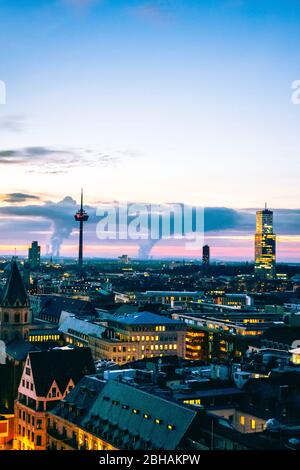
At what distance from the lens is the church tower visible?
131125 mm

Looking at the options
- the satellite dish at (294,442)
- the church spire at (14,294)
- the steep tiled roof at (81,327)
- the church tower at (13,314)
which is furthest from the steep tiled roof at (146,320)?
the satellite dish at (294,442)

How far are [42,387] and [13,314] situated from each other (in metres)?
48.4

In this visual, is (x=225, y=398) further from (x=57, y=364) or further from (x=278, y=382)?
(x=57, y=364)

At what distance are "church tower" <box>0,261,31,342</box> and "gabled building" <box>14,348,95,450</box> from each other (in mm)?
42636

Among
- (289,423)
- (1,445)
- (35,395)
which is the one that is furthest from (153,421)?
(1,445)

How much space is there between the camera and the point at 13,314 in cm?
13138

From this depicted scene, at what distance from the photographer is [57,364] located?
286 feet

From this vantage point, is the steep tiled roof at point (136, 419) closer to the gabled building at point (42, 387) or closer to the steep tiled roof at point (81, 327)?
the gabled building at point (42, 387)

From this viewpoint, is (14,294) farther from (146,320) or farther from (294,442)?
(294,442)

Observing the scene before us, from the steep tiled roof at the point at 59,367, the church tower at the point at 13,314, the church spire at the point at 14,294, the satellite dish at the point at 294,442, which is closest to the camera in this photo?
the satellite dish at the point at 294,442

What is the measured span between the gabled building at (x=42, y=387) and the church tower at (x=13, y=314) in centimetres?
4264

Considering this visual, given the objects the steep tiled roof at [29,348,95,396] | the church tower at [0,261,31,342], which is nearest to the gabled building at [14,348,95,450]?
the steep tiled roof at [29,348,95,396]

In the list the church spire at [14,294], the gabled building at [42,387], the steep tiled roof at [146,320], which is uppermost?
the church spire at [14,294]

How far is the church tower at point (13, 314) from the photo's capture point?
131 metres
